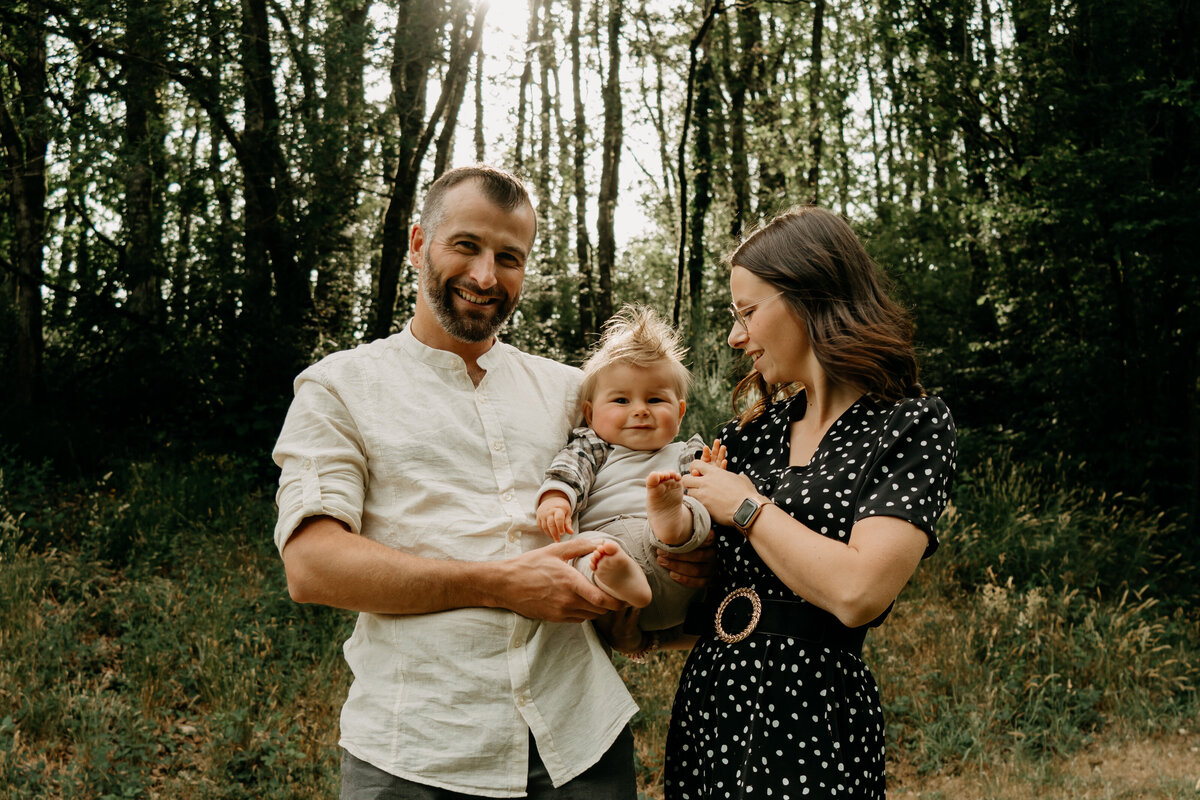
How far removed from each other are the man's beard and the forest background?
3192mm

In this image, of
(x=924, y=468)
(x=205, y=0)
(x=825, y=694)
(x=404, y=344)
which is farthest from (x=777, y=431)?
(x=205, y=0)

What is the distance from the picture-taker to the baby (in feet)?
7.22

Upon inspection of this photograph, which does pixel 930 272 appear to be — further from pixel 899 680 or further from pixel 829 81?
pixel 899 680

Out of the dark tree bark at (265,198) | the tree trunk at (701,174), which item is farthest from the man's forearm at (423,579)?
the tree trunk at (701,174)

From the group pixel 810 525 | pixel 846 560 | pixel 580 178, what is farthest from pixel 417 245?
pixel 580 178

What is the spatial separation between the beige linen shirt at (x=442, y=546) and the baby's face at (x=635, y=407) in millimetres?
225

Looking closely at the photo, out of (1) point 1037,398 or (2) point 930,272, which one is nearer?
(1) point 1037,398

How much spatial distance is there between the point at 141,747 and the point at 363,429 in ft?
11.6

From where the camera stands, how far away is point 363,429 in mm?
2252

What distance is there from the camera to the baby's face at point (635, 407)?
2582 mm

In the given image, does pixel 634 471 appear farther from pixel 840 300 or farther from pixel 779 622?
pixel 840 300

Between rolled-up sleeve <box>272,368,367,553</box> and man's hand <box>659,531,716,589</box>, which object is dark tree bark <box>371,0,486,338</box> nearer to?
rolled-up sleeve <box>272,368,367,553</box>

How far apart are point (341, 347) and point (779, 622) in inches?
331

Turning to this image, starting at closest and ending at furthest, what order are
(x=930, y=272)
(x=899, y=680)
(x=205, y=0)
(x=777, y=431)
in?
1. (x=777, y=431)
2. (x=899, y=680)
3. (x=205, y=0)
4. (x=930, y=272)
